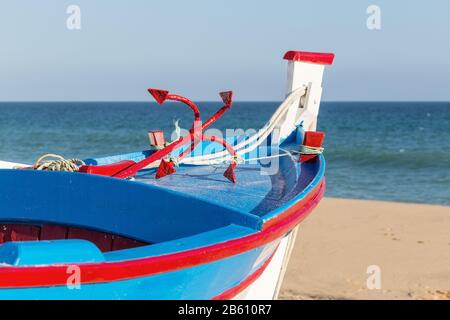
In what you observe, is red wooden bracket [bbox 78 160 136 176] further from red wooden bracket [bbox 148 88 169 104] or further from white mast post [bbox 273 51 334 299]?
white mast post [bbox 273 51 334 299]

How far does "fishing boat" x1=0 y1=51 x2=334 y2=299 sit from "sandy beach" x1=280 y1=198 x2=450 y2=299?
2095 millimetres

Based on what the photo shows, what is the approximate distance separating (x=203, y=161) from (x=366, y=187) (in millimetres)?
11646

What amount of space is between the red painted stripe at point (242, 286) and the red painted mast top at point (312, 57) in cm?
206

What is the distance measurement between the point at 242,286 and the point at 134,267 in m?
0.97

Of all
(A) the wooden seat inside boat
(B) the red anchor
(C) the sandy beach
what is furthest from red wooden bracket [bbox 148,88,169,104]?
(C) the sandy beach

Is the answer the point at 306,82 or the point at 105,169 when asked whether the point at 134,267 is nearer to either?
the point at 105,169

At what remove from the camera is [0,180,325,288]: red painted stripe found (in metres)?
2.17

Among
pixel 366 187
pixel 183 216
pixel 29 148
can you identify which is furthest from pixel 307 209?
pixel 29 148

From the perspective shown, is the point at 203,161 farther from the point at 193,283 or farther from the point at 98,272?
the point at 98,272

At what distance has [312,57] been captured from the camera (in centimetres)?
526

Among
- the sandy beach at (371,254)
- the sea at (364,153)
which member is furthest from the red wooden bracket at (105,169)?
the sea at (364,153)

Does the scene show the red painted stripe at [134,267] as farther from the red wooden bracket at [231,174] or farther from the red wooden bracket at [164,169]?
the red wooden bracket at [164,169]

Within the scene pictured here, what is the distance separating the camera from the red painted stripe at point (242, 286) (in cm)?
299

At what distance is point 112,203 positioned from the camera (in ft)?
11.2
